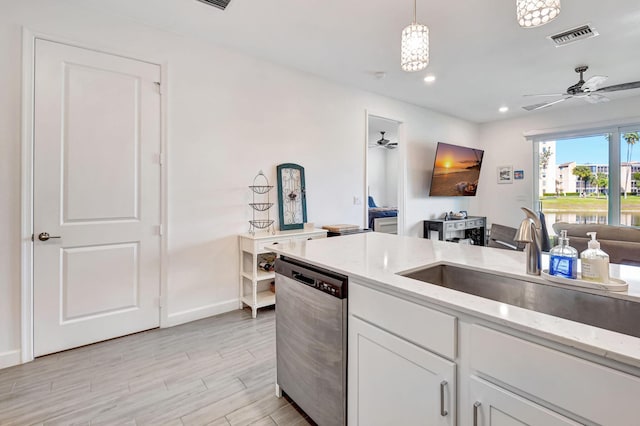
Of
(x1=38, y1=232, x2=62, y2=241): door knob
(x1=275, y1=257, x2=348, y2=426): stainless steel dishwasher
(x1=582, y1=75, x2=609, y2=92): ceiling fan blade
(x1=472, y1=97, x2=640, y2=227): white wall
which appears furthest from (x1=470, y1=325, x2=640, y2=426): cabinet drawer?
(x1=472, y1=97, x2=640, y2=227): white wall

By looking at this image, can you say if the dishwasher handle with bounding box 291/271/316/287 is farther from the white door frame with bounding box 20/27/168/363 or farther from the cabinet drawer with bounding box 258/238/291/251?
the white door frame with bounding box 20/27/168/363

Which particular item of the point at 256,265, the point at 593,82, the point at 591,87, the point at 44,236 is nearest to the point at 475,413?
the point at 256,265

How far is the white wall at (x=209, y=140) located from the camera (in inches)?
87.0

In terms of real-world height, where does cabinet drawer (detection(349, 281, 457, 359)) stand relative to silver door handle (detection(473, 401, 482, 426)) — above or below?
above

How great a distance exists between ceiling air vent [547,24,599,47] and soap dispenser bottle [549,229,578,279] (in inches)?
107

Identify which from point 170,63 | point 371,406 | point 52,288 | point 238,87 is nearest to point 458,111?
point 238,87

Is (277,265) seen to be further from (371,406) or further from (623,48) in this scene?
(623,48)

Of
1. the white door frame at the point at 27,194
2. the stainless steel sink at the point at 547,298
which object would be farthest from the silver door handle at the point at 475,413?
the white door frame at the point at 27,194

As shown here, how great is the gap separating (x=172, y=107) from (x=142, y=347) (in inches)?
83.5

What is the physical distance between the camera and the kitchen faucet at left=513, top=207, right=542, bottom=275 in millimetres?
1236

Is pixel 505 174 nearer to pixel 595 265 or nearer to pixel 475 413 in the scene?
pixel 595 265

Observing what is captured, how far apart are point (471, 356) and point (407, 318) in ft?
0.79

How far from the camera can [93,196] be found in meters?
2.51

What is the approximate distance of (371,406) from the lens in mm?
1272
